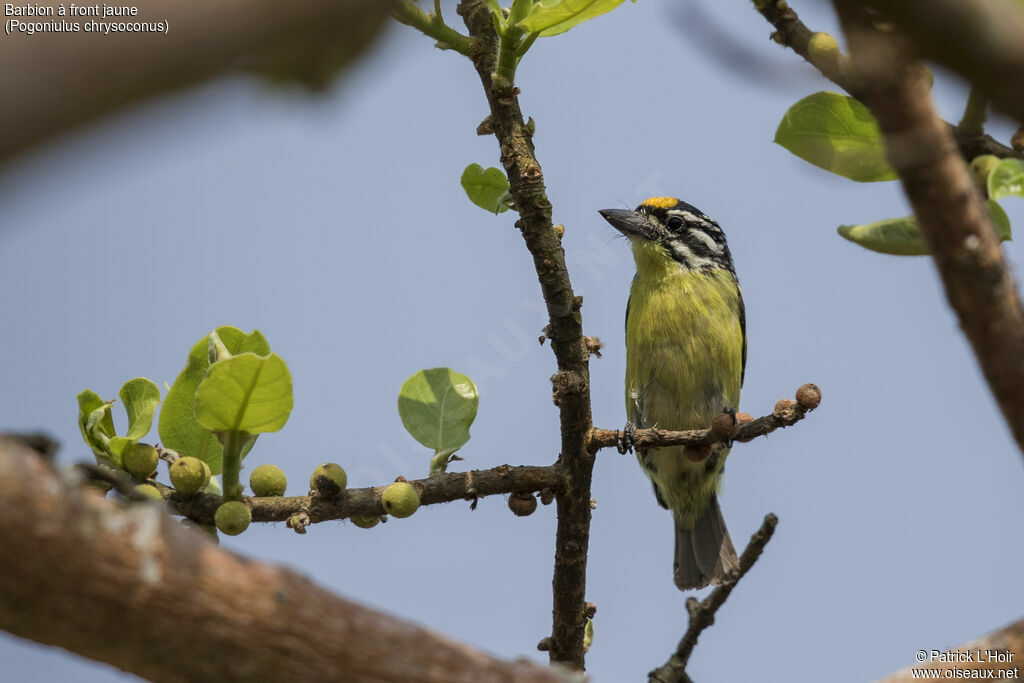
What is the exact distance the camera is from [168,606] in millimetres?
1654

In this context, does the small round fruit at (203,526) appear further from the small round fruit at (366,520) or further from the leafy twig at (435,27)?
the leafy twig at (435,27)

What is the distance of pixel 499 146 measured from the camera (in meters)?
3.04

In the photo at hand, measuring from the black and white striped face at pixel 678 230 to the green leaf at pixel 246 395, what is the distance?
11.3 feet

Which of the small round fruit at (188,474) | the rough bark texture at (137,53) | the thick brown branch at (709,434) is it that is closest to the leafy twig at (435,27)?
the thick brown branch at (709,434)

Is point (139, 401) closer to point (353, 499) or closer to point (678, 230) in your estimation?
point (353, 499)

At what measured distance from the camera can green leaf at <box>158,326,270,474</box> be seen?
283cm

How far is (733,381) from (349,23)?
4.42 m

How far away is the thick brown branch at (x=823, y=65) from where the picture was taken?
8.45ft

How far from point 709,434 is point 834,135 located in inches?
36.9

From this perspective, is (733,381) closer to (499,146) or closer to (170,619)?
(499,146)

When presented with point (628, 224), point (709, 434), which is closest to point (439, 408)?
point (709, 434)

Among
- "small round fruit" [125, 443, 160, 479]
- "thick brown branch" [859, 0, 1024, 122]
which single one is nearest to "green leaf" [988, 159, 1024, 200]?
"thick brown branch" [859, 0, 1024, 122]

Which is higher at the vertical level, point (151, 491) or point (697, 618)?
point (151, 491)

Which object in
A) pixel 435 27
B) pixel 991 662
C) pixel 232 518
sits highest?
pixel 435 27
